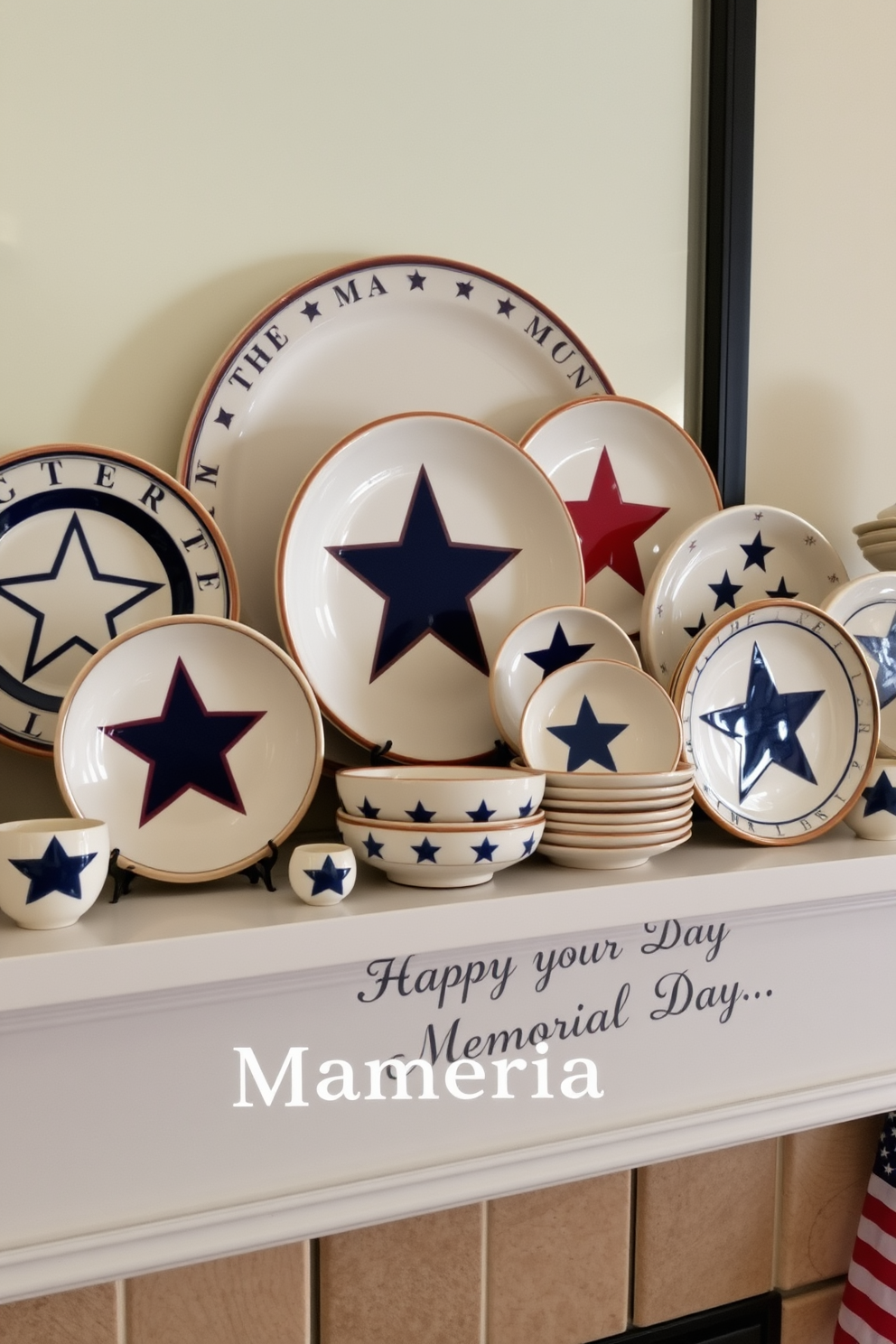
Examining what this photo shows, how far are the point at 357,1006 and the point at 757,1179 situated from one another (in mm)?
611

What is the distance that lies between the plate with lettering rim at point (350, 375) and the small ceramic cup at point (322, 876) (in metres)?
0.26

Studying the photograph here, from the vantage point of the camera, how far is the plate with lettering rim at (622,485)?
0.95 metres

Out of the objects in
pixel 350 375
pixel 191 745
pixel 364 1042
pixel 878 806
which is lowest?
pixel 364 1042

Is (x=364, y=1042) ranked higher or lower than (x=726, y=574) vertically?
lower

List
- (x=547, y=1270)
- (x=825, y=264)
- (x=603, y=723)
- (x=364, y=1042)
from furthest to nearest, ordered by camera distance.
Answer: (x=825, y=264) < (x=547, y=1270) < (x=603, y=723) < (x=364, y=1042)

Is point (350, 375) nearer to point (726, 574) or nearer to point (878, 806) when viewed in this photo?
point (726, 574)

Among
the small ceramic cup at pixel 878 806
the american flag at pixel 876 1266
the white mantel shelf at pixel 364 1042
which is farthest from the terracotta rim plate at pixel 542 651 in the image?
the american flag at pixel 876 1266

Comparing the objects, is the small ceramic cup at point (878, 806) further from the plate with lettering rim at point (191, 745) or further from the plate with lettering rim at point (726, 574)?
the plate with lettering rim at point (191, 745)

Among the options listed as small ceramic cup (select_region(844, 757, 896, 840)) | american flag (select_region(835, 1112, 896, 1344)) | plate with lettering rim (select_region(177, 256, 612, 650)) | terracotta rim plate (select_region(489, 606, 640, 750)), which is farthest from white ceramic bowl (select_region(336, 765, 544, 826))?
american flag (select_region(835, 1112, 896, 1344))

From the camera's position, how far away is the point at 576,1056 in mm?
792

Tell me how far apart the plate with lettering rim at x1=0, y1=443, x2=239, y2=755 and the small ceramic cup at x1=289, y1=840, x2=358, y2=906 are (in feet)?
0.75

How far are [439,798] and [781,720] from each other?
38 centimetres

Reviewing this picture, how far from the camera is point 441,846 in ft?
2.30

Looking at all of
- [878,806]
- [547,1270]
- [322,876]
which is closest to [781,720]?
[878,806]
